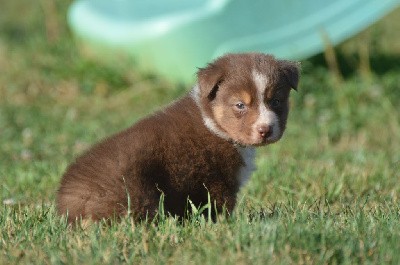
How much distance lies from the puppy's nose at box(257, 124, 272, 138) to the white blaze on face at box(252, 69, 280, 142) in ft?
0.05

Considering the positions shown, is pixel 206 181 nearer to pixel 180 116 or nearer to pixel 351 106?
pixel 180 116

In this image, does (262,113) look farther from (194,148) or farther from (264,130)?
(194,148)

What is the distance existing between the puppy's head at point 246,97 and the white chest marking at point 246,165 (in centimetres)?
8

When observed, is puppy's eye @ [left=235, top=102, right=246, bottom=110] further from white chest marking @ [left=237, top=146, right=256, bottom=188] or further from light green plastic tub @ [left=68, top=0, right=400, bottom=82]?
light green plastic tub @ [left=68, top=0, right=400, bottom=82]

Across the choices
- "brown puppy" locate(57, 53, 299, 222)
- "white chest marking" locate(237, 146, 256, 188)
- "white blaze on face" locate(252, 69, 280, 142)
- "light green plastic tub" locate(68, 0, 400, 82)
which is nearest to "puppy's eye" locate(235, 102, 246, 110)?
"brown puppy" locate(57, 53, 299, 222)

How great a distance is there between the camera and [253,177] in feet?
25.7

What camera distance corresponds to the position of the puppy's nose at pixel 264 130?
6.00 metres

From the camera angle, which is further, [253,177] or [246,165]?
[253,177]

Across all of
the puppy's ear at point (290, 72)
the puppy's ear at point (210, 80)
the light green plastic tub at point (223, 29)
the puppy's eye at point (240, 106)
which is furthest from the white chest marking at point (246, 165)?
the light green plastic tub at point (223, 29)

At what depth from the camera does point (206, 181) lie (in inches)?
231

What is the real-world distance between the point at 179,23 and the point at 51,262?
7736 millimetres

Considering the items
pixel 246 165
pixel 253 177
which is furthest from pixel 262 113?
pixel 253 177

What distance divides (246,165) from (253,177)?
170cm

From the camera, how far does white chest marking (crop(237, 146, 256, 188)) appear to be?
20.0ft
